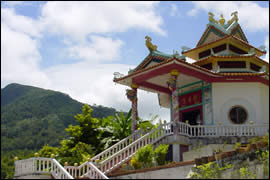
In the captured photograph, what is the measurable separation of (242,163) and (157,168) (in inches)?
139

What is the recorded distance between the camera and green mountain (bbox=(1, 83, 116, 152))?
226 ft

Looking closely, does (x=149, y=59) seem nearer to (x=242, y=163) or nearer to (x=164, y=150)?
(x=164, y=150)

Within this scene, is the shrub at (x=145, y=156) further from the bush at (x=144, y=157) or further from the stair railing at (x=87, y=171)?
the stair railing at (x=87, y=171)

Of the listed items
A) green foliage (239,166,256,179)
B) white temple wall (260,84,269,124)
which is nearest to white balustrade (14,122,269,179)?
white temple wall (260,84,269,124)

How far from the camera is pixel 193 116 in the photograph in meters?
23.5

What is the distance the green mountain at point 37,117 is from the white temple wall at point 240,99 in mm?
47194

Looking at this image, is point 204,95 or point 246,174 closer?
point 246,174

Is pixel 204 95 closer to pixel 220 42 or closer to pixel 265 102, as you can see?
pixel 265 102

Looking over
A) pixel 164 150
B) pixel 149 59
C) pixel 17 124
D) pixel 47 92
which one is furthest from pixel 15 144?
pixel 164 150

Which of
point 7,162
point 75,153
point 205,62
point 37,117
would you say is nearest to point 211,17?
point 205,62

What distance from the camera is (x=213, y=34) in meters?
26.0

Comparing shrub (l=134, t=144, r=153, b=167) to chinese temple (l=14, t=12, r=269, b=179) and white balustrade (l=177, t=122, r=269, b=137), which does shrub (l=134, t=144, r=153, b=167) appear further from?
white balustrade (l=177, t=122, r=269, b=137)

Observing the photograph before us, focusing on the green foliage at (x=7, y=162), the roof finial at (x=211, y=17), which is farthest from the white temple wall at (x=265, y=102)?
the green foliage at (x=7, y=162)

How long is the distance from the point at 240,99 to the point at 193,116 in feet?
10.4
